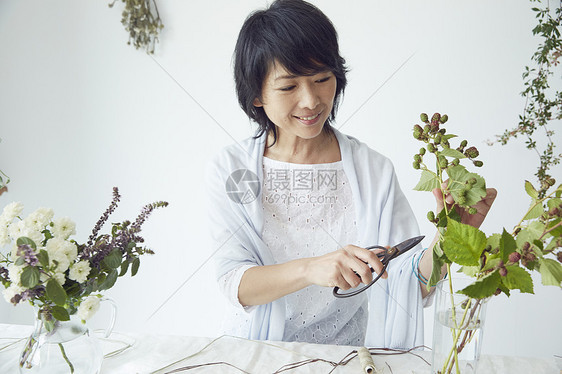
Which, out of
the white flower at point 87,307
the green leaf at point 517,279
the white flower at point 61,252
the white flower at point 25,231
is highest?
the green leaf at point 517,279

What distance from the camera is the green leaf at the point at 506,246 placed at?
2.20ft

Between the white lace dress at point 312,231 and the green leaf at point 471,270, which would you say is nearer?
the green leaf at point 471,270

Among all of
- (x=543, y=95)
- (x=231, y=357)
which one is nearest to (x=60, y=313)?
(x=231, y=357)

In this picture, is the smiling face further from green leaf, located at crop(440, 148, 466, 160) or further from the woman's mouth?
green leaf, located at crop(440, 148, 466, 160)

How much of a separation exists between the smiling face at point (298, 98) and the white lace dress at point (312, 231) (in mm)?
189

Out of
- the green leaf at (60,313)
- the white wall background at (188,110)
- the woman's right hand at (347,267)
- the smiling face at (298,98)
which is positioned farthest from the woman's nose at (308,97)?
the white wall background at (188,110)

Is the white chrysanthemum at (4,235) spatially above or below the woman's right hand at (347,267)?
below

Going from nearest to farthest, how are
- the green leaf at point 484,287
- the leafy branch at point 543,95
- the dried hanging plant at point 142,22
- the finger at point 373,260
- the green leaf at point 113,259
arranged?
1. the green leaf at point 484,287
2. the green leaf at point 113,259
3. the finger at point 373,260
4. the leafy branch at point 543,95
5. the dried hanging plant at point 142,22

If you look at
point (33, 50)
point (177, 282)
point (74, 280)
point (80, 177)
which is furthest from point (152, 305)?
point (74, 280)

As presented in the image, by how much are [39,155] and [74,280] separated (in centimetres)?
162

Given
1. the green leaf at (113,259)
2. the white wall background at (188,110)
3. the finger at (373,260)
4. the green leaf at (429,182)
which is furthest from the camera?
the white wall background at (188,110)

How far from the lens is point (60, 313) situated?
0.87 meters

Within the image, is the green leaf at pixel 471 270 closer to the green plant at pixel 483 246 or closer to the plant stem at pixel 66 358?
the green plant at pixel 483 246

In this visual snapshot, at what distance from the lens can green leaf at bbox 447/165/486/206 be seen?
73 centimetres
